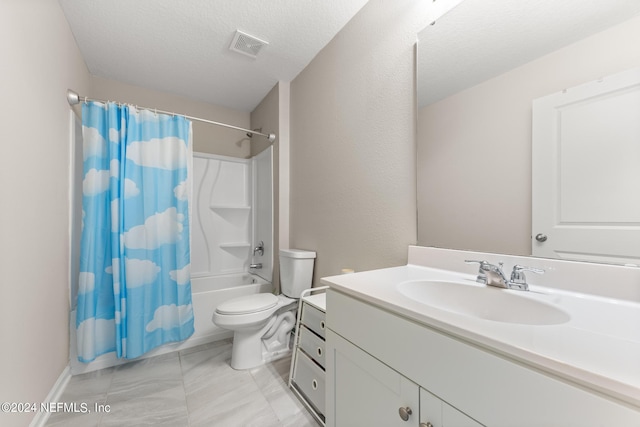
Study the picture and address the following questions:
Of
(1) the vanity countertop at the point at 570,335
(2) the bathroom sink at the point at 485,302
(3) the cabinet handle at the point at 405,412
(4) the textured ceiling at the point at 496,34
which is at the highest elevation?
(4) the textured ceiling at the point at 496,34

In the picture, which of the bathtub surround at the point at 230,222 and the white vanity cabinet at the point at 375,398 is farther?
the bathtub surround at the point at 230,222

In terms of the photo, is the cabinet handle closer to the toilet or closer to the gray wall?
the gray wall

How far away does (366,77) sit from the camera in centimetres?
149

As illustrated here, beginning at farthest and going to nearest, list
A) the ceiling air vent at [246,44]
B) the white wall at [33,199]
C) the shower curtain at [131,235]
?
1. the ceiling air vent at [246,44]
2. the shower curtain at [131,235]
3. the white wall at [33,199]

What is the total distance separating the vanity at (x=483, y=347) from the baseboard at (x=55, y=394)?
1455 mm

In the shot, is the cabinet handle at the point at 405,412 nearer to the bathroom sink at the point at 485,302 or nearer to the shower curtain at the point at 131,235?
the bathroom sink at the point at 485,302

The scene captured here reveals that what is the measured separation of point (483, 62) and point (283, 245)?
189 cm

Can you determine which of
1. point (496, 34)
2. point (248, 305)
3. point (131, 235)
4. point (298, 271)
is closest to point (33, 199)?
point (131, 235)

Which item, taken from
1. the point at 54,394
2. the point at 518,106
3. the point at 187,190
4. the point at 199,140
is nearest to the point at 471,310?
the point at 518,106

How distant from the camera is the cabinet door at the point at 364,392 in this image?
681 millimetres

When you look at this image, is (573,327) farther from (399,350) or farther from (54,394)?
(54,394)

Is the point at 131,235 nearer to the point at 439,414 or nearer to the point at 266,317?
the point at 266,317

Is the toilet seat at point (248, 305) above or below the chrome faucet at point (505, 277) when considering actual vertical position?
below

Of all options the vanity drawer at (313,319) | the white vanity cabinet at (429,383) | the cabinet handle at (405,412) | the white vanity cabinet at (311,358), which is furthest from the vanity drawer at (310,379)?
the cabinet handle at (405,412)
